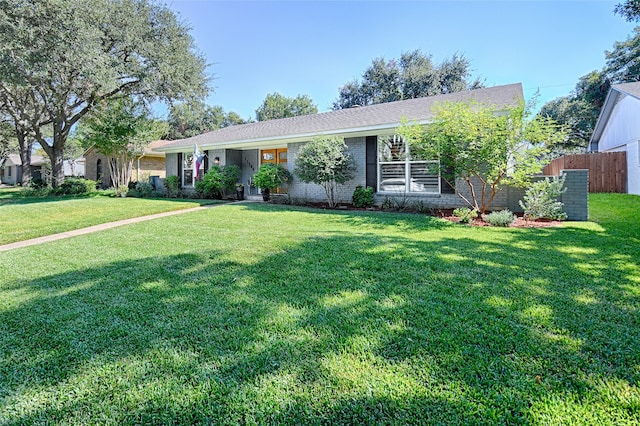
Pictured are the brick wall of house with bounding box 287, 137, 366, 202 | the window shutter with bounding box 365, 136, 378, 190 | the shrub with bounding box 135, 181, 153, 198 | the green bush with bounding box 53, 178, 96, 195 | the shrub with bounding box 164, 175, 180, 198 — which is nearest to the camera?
the window shutter with bounding box 365, 136, 378, 190

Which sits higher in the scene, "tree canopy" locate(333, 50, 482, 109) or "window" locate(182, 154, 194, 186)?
"tree canopy" locate(333, 50, 482, 109)

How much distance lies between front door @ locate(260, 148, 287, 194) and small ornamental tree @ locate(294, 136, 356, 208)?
3721mm

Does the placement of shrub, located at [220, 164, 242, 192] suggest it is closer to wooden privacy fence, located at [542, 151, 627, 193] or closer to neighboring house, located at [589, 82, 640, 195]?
wooden privacy fence, located at [542, 151, 627, 193]

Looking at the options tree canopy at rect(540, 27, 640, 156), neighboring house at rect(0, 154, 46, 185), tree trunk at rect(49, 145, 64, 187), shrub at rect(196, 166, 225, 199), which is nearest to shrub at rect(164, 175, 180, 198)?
shrub at rect(196, 166, 225, 199)

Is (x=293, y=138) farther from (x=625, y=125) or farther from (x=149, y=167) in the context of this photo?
(x=149, y=167)

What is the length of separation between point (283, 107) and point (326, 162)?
3525 centimetres

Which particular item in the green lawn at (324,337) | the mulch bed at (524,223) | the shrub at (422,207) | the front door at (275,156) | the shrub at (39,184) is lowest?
the green lawn at (324,337)

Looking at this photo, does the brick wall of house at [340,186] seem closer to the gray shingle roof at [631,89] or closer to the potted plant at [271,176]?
the potted plant at [271,176]

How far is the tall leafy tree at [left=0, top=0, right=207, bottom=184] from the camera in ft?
44.2

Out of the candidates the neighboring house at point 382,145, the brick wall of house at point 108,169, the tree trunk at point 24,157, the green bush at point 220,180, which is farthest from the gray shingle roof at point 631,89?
the tree trunk at point 24,157

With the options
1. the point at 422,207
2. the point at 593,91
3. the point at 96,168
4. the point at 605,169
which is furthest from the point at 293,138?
the point at 593,91

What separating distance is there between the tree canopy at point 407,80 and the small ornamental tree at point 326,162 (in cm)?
2165

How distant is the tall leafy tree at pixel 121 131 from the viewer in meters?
17.5

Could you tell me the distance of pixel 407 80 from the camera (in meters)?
31.0
